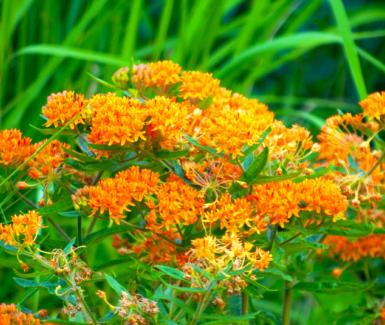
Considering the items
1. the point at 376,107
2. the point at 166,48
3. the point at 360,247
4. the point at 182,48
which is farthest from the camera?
the point at 166,48

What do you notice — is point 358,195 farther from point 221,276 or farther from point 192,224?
point 221,276

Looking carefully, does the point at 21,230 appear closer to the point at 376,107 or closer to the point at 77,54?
the point at 376,107

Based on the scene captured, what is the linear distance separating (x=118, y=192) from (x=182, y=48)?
1.62 m

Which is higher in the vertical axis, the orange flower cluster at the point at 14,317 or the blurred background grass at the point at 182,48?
the blurred background grass at the point at 182,48

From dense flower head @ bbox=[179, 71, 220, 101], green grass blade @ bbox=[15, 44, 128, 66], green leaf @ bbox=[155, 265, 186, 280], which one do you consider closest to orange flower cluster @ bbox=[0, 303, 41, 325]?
green leaf @ bbox=[155, 265, 186, 280]

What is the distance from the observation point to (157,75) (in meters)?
1.83

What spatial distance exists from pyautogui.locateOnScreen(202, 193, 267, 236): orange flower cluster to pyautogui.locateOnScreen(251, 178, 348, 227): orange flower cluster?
2 centimetres

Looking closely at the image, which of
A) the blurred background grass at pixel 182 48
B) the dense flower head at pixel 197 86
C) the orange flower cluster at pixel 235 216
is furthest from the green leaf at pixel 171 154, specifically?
the blurred background grass at pixel 182 48

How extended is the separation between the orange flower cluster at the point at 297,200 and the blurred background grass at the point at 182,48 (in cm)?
86

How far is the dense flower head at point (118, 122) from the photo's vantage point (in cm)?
159

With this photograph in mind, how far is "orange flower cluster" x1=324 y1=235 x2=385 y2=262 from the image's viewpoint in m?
2.06

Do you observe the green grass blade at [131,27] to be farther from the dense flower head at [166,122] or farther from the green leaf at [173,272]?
the green leaf at [173,272]

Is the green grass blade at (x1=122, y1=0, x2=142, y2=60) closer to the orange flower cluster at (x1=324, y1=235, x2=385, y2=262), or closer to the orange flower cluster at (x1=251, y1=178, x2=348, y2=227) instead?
the orange flower cluster at (x1=324, y1=235, x2=385, y2=262)

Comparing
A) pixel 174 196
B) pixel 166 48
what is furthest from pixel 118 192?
pixel 166 48
